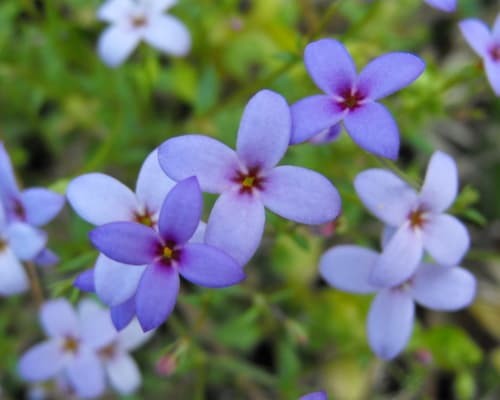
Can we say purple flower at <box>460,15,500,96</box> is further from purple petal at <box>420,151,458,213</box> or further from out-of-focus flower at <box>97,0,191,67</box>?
out-of-focus flower at <box>97,0,191,67</box>

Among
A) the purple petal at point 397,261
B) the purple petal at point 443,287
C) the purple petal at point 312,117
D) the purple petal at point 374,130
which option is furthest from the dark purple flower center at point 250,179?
the purple petal at point 443,287

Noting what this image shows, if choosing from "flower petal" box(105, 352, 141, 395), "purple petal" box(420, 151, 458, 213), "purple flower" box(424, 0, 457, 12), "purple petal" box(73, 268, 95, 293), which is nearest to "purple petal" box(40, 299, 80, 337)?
"flower petal" box(105, 352, 141, 395)

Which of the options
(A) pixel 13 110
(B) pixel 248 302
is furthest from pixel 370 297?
(A) pixel 13 110

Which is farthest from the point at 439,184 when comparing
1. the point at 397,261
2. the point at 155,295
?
the point at 155,295

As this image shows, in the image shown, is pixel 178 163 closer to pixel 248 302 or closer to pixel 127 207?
pixel 127 207

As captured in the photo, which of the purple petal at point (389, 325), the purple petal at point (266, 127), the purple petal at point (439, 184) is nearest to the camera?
the purple petal at point (266, 127)

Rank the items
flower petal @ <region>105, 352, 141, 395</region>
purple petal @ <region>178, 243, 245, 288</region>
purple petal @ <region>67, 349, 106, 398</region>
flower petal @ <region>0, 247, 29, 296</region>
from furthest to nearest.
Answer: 1. flower petal @ <region>105, 352, 141, 395</region>
2. purple petal @ <region>67, 349, 106, 398</region>
3. flower petal @ <region>0, 247, 29, 296</region>
4. purple petal @ <region>178, 243, 245, 288</region>

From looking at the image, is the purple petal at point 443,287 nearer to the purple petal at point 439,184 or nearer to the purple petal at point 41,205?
the purple petal at point 439,184
